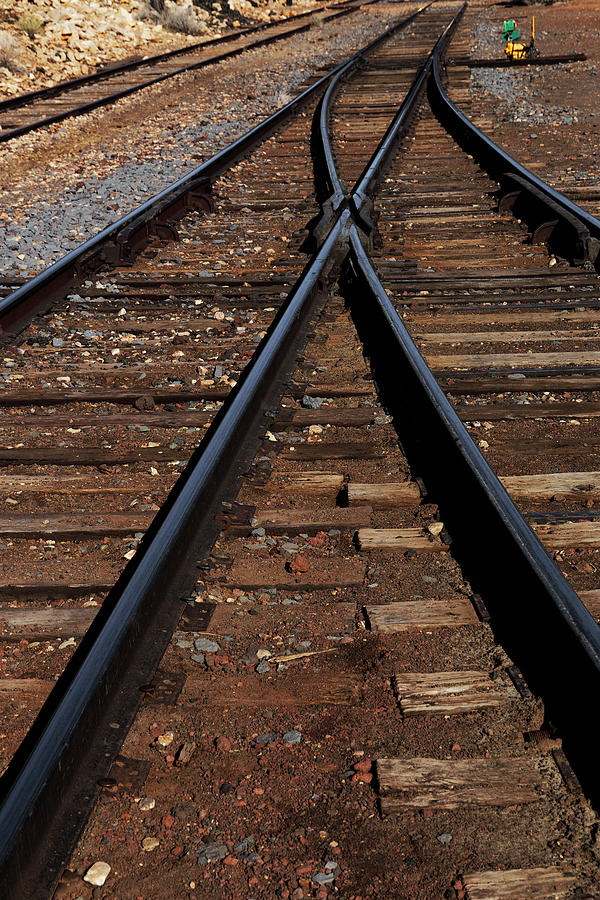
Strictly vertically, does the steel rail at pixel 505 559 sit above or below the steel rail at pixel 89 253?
above

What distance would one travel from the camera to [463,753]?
2.22 metres

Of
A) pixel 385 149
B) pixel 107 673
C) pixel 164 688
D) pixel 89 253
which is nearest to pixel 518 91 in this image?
pixel 385 149

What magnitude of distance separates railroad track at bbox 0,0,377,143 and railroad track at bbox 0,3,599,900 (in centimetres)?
1047

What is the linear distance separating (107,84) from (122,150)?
786 cm

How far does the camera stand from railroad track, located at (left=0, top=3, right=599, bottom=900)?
6.45 ft

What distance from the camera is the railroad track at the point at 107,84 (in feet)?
52.7

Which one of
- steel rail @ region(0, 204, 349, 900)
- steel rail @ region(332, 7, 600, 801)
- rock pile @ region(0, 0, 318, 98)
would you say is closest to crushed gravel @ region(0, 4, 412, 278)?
rock pile @ region(0, 0, 318, 98)

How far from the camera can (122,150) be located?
43.4ft

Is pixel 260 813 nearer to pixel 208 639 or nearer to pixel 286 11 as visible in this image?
pixel 208 639

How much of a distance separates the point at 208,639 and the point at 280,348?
247cm

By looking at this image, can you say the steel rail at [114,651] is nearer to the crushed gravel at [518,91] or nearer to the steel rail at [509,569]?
the steel rail at [509,569]

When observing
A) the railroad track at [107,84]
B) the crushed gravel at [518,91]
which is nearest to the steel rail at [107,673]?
the crushed gravel at [518,91]

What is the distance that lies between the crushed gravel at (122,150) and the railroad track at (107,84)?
0.25m

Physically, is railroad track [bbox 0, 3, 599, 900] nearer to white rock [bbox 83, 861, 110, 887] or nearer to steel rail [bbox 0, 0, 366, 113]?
white rock [bbox 83, 861, 110, 887]
